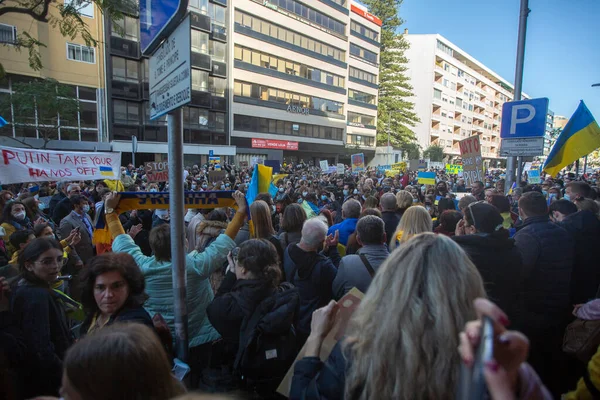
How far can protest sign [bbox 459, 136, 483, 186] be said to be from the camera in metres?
8.56

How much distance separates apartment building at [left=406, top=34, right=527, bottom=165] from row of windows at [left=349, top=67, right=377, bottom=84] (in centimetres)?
1537

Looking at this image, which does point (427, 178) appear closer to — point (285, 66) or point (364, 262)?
point (364, 262)

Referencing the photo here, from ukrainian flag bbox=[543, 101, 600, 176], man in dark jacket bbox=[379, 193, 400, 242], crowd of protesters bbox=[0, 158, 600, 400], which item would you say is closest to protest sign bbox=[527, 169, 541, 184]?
ukrainian flag bbox=[543, 101, 600, 176]

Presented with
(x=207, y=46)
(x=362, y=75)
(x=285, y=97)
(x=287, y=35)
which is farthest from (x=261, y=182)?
(x=362, y=75)

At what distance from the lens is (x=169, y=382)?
4.12 feet

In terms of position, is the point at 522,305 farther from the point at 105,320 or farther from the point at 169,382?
the point at 105,320

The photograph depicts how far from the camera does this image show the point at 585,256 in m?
3.83

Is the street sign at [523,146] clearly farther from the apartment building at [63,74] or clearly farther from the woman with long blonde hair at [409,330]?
the apartment building at [63,74]

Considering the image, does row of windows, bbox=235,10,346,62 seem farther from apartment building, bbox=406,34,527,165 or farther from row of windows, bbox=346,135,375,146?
apartment building, bbox=406,34,527,165

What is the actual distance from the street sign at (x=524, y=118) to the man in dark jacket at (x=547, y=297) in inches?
147

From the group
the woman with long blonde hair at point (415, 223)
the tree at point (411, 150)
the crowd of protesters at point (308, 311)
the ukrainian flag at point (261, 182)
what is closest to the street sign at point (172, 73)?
the crowd of protesters at point (308, 311)

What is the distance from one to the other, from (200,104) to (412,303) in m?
38.1

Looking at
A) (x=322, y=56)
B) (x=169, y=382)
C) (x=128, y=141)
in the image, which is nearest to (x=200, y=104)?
(x=128, y=141)

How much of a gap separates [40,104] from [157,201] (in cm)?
2637
